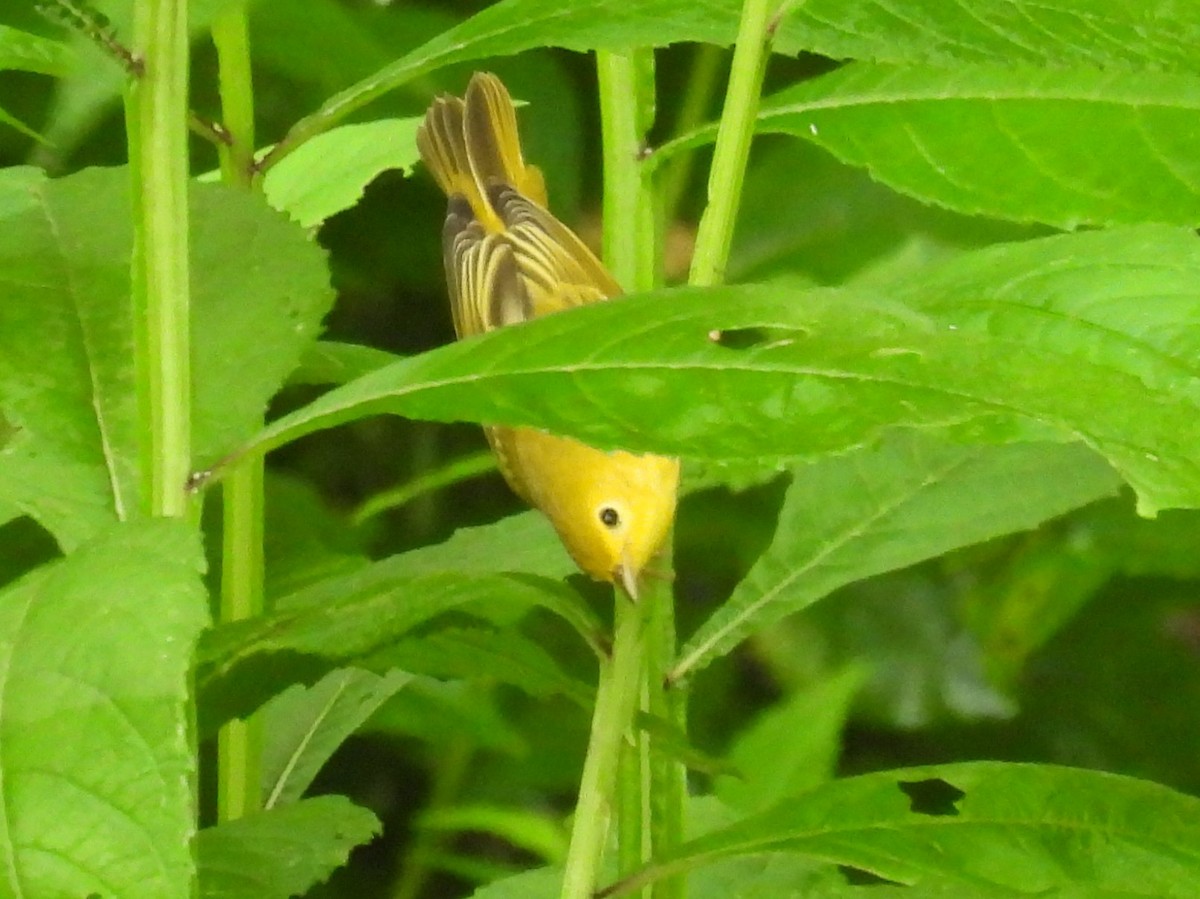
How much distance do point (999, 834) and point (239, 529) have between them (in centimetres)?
27

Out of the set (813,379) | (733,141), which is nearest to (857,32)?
(733,141)

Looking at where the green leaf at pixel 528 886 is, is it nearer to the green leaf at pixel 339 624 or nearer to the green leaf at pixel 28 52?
the green leaf at pixel 339 624

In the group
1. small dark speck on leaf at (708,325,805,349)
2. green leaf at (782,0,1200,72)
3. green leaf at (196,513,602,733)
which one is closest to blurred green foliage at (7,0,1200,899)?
small dark speck on leaf at (708,325,805,349)

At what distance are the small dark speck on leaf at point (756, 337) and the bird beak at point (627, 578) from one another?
0.26 ft

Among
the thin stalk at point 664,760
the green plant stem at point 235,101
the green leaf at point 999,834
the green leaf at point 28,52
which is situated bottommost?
the green leaf at point 999,834

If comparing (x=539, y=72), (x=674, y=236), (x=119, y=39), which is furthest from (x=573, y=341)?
(x=674, y=236)

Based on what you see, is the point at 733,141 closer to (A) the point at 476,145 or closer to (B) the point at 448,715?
(A) the point at 476,145

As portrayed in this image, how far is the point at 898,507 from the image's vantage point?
0.61 meters

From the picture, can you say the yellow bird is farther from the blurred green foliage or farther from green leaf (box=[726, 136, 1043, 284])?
green leaf (box=[726, 136, 1043, 284])

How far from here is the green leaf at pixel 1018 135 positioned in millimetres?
491

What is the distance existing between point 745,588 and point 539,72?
943 millimetres

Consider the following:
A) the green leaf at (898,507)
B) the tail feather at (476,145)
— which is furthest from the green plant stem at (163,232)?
the tail feather at (476,145)

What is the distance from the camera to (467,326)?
731 millimetres

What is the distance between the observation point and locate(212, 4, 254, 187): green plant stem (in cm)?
56
